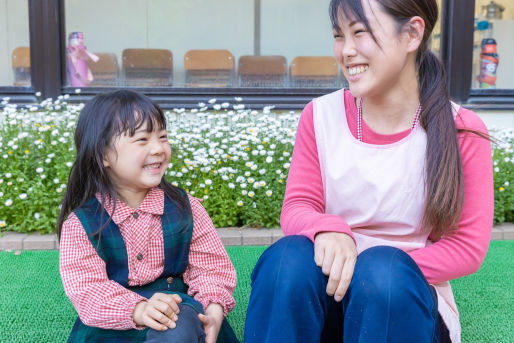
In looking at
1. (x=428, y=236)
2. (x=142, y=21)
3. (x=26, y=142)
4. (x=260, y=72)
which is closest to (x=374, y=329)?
(x=428, y=236)

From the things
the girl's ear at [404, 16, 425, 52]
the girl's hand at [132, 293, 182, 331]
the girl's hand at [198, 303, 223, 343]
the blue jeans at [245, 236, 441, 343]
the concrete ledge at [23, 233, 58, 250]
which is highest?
the girl's ear at [404, 16, 425, 52]

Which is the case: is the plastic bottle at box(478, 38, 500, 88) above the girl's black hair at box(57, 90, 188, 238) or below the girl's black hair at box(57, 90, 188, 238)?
above

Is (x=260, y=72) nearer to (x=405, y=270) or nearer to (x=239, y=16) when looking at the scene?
(x=239, y=16)

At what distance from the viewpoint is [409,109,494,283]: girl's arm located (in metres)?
1.60

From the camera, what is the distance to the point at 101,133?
6.02ft

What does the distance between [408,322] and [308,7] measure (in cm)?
606

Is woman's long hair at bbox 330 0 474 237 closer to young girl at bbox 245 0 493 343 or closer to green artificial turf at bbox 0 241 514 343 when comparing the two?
young girl at bbox 245 0 493 343

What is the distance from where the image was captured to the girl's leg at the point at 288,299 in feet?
4.49

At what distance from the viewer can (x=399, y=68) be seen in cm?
169

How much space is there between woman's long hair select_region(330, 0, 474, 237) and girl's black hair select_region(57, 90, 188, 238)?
2.11 ft

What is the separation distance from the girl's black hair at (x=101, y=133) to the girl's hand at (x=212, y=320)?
342 millimetres

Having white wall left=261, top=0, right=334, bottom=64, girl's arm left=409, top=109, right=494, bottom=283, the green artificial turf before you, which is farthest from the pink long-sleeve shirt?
white wall left=261, top=0, right=334, bottom=64

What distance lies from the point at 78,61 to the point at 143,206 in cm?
380

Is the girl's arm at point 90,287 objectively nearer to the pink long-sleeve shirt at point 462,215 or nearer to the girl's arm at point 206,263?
the girl's arm at point 206,263
